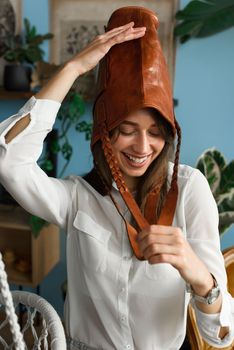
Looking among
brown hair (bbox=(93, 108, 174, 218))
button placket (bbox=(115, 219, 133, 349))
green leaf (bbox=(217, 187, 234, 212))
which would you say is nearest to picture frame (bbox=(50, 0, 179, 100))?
green leaf (bbox=(217, 187, 234, 212))

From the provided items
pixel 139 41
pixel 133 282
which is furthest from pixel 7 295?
pixel 139 41

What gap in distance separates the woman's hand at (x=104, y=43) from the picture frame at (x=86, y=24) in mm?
950

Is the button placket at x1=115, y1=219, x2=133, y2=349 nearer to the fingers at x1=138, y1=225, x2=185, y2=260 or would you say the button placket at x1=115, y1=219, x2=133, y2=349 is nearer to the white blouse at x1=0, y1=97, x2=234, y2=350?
the white blouse at x1=0, y1=97, x2=234, y2=350

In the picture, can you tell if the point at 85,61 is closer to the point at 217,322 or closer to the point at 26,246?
the point at 217,322

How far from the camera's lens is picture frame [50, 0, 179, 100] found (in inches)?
69.4

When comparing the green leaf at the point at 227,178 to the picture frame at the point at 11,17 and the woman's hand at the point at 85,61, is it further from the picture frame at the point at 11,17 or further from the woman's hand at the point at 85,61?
the picture frame at the point at 11,17

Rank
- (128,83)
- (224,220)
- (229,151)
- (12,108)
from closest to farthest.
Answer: (128,83) < (224,220) < (229,151) < (12,108)

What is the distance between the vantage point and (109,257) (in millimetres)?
926

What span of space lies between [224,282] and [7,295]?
47 cm

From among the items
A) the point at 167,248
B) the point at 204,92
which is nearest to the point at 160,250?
the point at 167,248

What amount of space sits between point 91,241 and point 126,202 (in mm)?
221

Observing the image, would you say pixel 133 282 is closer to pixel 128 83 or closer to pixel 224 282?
pixel 224 282

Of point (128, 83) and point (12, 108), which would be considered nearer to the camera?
point (128, 83)

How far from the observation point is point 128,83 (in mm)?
789
